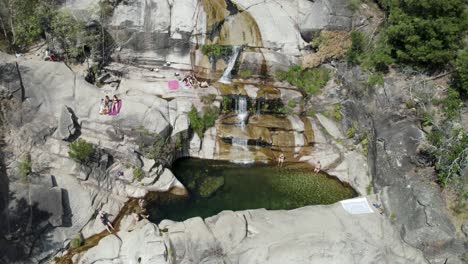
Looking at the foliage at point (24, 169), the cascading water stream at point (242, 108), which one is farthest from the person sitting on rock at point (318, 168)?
the foliage at point (24, 169)

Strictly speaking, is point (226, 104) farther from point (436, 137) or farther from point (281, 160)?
point (436, 137)

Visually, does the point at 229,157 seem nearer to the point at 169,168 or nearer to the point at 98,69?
the point at 169,168

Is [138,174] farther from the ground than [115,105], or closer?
closer

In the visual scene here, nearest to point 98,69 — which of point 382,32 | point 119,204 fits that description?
point 119,204

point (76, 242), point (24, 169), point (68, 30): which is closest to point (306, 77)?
point (68, 30)

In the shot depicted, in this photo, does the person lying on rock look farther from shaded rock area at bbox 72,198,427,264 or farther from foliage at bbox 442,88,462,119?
foliage at bbox 442,88,462,119

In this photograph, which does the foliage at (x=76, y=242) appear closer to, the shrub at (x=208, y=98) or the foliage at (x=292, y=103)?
the shrub at (x=208, y=98)

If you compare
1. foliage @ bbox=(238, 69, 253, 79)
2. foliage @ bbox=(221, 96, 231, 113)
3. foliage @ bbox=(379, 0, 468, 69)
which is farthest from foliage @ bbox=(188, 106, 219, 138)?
foliage @ bbox=(379, 0, 468, 69)
